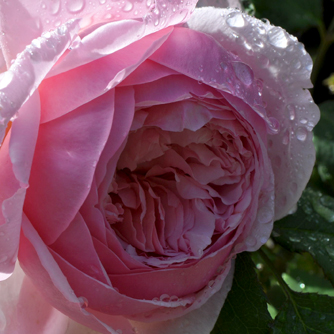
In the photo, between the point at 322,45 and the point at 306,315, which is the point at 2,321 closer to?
the point at 306,315

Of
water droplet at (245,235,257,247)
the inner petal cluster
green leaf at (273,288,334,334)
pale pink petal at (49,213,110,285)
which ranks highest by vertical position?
pale pink petal at (49,213,110,285)

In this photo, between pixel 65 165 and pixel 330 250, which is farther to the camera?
pixel 330 250

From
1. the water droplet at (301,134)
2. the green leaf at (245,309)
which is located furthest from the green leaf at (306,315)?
the water droplet at (301,134)

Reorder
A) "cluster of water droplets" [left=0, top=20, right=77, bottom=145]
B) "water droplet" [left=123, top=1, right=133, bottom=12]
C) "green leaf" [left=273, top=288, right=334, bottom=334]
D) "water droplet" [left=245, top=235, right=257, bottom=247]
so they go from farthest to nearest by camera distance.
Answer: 1. "green leaf" [left=273, top=288, right=334, bottom=334]
2. "water droplet" [left=245, top=235, right=257, bottom=247]
3. "water droplet" [left=123, top=1, right=133, bottom=12]
4. "cluster of water droplets" [left=0, top=20, right=77, bottom=145]

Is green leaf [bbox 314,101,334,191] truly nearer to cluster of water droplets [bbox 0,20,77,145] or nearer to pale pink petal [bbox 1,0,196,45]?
pale pink petal [bbox 1,0,196,45]

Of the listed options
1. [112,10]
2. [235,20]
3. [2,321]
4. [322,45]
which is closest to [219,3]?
[235,20]

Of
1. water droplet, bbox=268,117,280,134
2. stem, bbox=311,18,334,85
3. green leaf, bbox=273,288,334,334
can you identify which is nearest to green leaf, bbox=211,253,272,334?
green leaf, bbox=273,288,334,334

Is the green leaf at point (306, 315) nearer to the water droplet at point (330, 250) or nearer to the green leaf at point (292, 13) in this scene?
the water droplet at point (330, 250)
